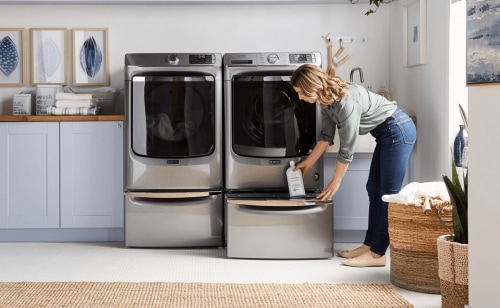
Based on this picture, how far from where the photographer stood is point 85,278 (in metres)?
4.14

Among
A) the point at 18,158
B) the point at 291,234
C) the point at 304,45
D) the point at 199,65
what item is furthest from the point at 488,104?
the point at 18,158

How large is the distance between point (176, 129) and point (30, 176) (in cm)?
108

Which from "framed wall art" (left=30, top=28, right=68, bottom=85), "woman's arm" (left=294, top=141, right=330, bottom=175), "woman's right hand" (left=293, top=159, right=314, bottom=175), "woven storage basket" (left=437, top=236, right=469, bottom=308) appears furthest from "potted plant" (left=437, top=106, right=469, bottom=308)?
"framed wall art" (left=30, top=28, right=68, bottom=85)

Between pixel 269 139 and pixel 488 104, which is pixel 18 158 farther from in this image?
pixel 488 104

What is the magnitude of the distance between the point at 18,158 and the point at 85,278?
5.09ft

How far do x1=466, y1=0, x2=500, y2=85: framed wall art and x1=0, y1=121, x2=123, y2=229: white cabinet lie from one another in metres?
2.92

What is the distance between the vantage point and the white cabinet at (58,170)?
5.36 m

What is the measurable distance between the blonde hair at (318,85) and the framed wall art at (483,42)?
128 centimetres

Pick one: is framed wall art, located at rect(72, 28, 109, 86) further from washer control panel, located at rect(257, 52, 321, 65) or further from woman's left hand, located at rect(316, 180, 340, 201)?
woman's left hand, located at rect(316, 180, 340, 201)

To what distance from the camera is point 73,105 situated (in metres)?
5.44

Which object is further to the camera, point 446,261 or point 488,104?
point 446,261

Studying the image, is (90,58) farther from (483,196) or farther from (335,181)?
(483,196)

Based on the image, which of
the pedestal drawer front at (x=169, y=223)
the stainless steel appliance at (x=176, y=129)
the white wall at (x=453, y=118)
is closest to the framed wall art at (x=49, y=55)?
the stainless steel appliance at (x=176, y=129)

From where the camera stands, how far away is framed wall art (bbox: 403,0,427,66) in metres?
4.91
